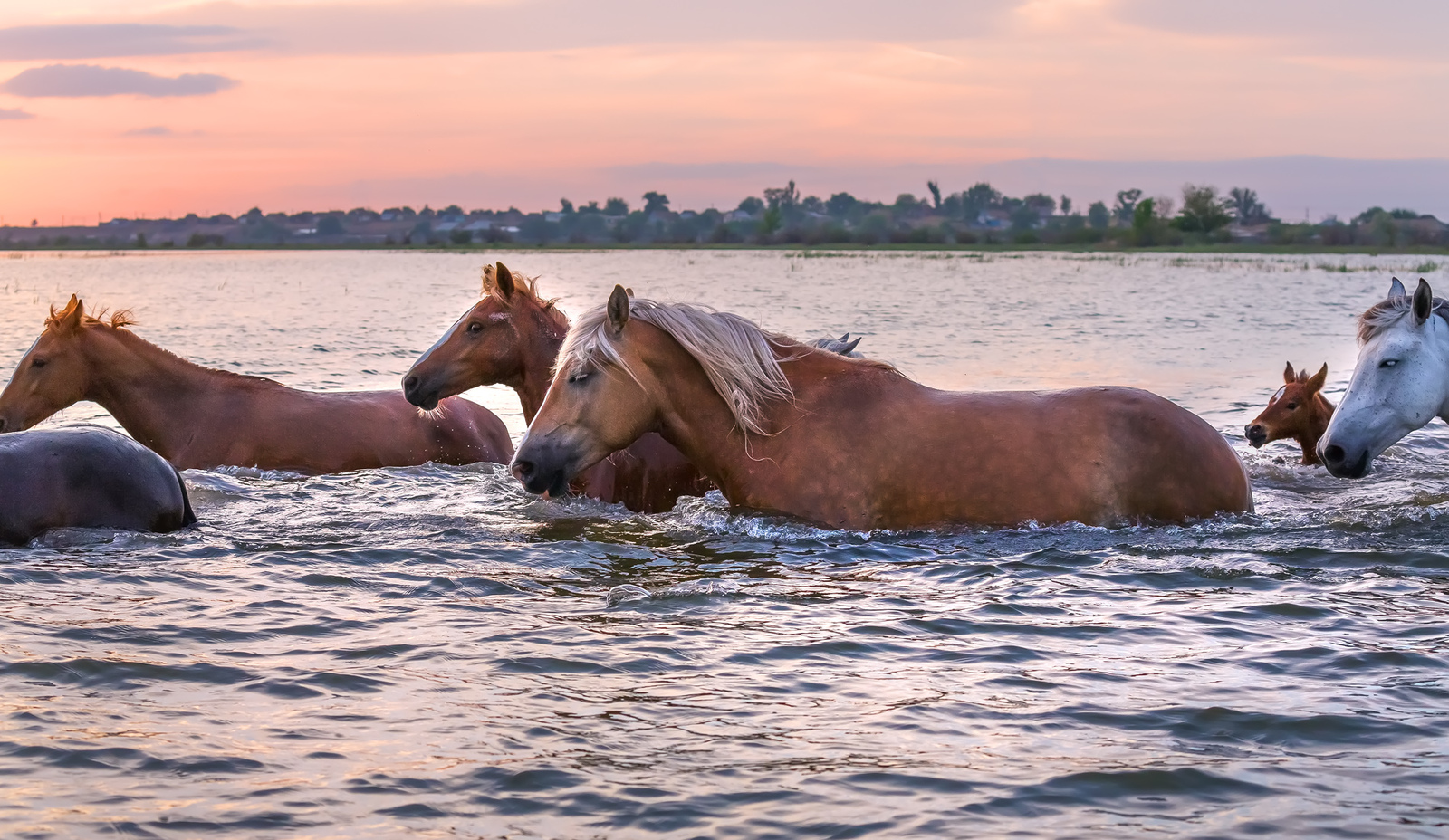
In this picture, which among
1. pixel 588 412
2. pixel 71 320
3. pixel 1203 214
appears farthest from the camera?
pixel 1203 214

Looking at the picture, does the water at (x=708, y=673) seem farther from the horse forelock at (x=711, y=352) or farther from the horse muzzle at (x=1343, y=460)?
the horse forelock at (x=711, y=352)

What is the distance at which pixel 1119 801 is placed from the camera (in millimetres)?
3873

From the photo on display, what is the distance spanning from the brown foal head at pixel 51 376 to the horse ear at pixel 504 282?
3381 mm

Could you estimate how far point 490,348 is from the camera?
865 centimetres

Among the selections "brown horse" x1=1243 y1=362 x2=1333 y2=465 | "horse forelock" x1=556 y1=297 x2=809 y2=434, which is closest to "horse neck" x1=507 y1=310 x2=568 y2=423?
"horse forelock" x1=556 y1=297 x2=809 y2=434

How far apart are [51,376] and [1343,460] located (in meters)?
8.61

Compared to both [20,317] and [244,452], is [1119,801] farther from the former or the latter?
[20,317]

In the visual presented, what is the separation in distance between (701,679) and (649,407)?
224 centimetres

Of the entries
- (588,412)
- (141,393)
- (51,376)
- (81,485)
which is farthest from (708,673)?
(51,376)

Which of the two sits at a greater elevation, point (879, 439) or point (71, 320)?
point (71, 320)

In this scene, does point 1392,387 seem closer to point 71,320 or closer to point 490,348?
point 490,348

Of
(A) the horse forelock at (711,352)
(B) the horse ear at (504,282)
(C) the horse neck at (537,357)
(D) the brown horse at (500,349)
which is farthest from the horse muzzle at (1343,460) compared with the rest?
(B) the horse ear at (504,282)

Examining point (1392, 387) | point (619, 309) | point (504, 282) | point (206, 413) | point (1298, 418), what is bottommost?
point (1298, 418)

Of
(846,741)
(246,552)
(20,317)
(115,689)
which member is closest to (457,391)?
(246,552)
